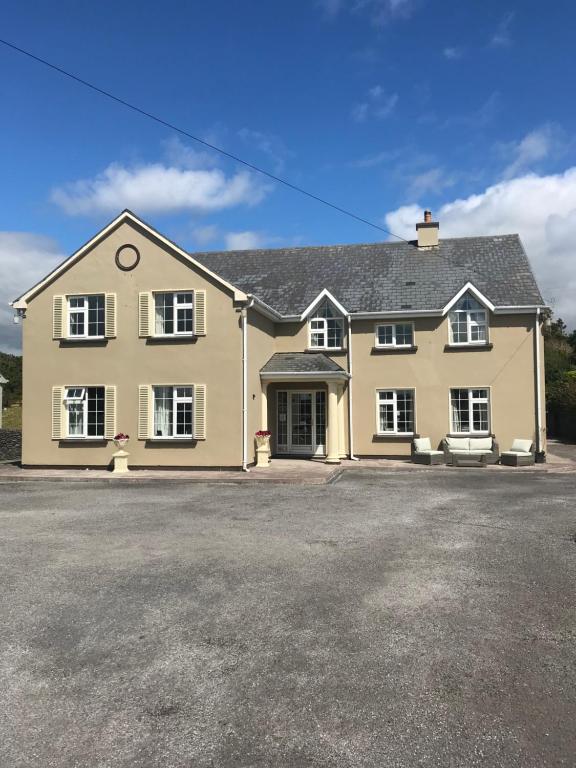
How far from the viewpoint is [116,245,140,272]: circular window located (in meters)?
19.5

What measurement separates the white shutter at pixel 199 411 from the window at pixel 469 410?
358 inches

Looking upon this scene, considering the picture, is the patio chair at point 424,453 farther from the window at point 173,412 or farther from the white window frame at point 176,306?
the white window frame at point 176,306

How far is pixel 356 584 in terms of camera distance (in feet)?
22.6

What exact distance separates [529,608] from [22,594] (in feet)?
18.0

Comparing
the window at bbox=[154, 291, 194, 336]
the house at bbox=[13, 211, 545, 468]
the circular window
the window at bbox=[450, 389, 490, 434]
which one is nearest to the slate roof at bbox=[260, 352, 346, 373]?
the house at bbox=[13, 211, 545, 468]

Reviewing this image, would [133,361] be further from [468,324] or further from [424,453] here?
[468,324]

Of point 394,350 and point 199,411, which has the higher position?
point 394,350

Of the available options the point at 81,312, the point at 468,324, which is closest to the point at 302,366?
the point at 468,324

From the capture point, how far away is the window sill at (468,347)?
21.4 metres

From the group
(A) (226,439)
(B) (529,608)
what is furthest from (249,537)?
(A) (226,439)

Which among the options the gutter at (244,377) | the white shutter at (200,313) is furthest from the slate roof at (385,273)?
the white shutter at (200,313)

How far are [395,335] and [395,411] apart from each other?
9.36 ft

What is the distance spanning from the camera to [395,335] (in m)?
22.3

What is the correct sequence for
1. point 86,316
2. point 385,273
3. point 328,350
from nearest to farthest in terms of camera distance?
1. point 86,316
2. point 328,350
3. point 385,273
